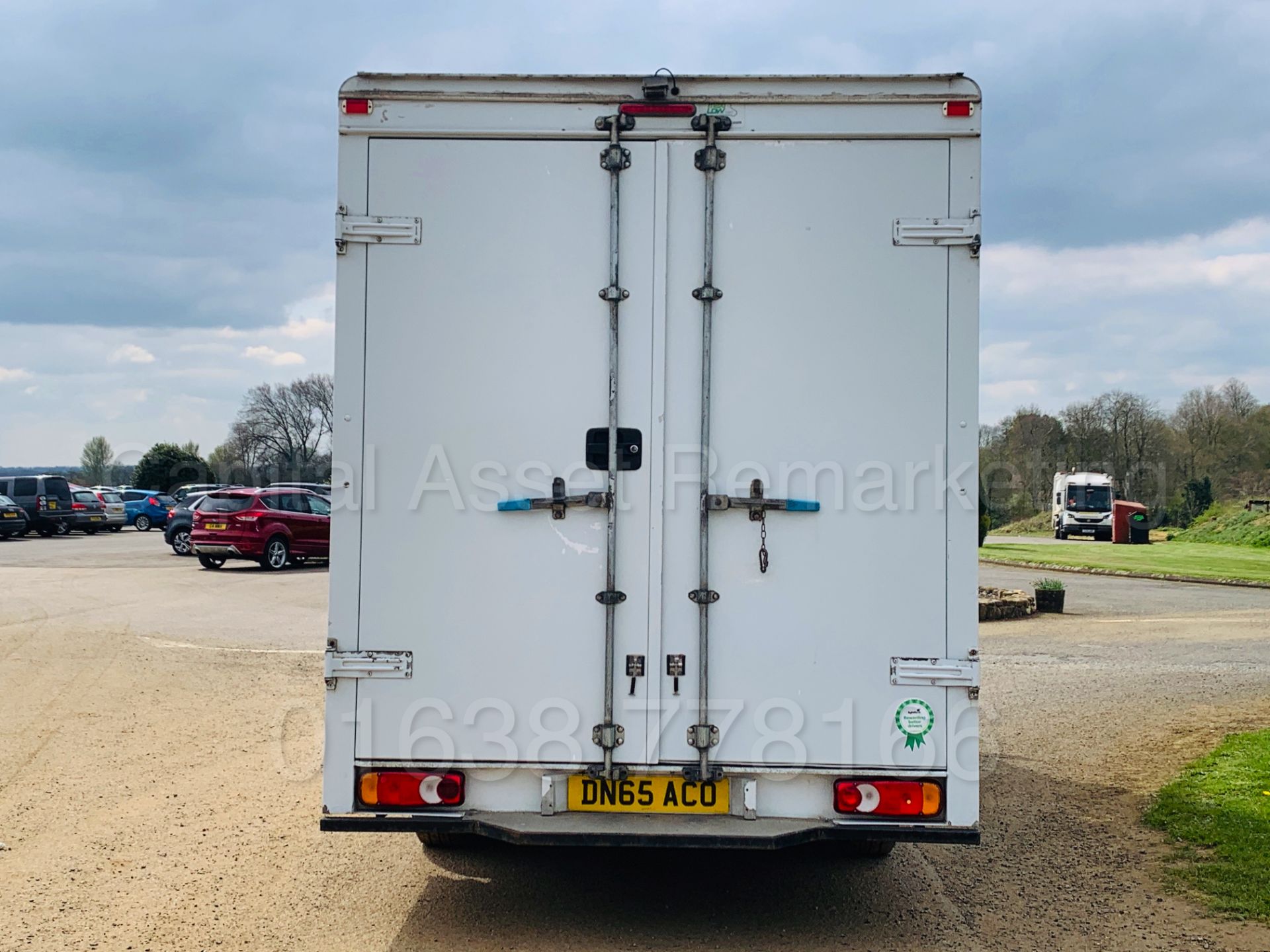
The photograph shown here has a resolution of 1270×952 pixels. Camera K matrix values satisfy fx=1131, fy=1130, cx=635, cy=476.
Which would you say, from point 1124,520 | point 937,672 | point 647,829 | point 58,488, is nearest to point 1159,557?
point 1124,520

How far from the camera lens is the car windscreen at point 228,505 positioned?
22.8m

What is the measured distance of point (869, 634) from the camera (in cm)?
427

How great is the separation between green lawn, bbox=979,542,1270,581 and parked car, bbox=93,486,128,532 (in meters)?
29.7

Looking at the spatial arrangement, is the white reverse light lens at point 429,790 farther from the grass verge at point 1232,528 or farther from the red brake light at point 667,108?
→ the grass verge at point 1232,528

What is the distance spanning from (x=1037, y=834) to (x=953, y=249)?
11.6ft

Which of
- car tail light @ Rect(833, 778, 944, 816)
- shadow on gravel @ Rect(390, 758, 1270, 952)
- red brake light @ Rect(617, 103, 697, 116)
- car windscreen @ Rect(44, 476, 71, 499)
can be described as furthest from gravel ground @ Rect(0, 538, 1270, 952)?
car windscreen @ Rect(44, 476, 71, 499)

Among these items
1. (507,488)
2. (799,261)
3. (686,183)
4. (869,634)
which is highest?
(686,183)

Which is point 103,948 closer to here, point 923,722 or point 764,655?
point 764,655

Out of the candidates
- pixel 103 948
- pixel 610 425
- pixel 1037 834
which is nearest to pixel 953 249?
pixel 610 425

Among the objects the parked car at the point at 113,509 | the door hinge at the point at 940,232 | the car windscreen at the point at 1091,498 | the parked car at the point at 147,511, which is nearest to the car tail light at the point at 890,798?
the door hinge at the point at 940,232

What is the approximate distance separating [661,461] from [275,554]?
20247mm

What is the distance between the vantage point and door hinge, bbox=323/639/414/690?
431 centimetres

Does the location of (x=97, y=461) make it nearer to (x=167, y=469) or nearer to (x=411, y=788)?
(x=167, y=469)

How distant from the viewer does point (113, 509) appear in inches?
1597
